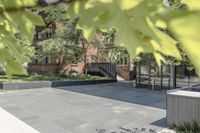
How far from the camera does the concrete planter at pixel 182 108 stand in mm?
8935

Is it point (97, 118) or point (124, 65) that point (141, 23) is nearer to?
point (97, 118)

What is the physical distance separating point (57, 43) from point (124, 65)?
8.53 meters

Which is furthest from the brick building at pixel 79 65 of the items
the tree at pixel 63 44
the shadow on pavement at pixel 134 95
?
the shadow on pavement at pixel 134 95

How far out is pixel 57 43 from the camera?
24.5 m

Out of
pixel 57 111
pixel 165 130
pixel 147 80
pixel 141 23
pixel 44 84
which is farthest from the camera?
pixel 147 80

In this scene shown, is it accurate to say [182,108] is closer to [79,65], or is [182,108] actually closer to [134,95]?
[134,95]

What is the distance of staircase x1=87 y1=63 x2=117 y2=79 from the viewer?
29297 millimetres

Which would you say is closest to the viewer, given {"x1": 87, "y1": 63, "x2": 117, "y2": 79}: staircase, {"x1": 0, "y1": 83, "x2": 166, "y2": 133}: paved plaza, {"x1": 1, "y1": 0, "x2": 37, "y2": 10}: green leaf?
{"x1": 1, "y1": 0, "x2": 37, "y2": 10}: green leaf

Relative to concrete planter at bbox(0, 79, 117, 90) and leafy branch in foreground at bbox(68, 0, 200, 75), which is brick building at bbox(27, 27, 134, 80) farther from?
leafy branch in foreground at bbox(68, 0, 200, 75)

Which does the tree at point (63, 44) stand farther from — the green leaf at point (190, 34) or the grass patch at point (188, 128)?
the green leaf at point (190, 34)

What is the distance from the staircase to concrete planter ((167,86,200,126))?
1940 cm

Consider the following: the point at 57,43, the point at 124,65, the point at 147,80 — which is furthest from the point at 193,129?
the point at 124,65

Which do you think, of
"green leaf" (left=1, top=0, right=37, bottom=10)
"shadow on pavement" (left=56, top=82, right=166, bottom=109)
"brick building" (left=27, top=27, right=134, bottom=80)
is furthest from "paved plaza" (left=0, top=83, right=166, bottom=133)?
"brick building" (left=27, top=27, right=134, bottom=80)

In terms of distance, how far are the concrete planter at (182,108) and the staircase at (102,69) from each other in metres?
19.4
